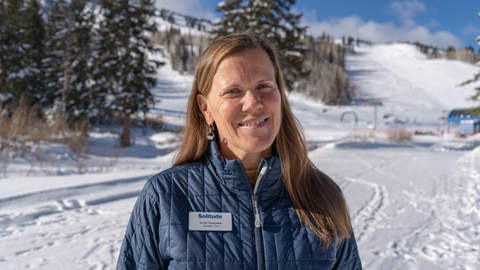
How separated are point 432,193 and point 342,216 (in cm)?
652

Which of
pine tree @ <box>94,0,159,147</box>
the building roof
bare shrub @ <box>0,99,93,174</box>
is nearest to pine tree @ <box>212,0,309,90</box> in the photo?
pine tree @ <box>94,0,159,147</box>

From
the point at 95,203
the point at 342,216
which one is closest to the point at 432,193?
the point at 342,216

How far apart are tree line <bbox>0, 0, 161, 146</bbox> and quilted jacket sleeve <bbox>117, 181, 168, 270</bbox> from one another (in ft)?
60.9

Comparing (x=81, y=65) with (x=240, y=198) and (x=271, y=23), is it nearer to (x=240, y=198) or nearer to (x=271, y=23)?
(x=271, y=23)

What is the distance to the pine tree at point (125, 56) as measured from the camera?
18.4 meters

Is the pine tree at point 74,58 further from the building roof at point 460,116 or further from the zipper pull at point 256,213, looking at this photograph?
the building roof at point 460,116

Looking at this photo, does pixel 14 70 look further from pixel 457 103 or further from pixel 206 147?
pixel 457 103

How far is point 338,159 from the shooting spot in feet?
38.9

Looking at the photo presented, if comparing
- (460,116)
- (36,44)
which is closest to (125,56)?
(36,44)

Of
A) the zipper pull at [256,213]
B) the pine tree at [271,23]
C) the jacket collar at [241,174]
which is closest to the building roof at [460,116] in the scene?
the pine tree at [271,23]

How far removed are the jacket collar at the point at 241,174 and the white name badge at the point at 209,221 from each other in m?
0.16

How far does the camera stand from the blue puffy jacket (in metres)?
1.32

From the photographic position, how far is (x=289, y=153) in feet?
5.51

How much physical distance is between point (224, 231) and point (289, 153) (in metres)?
0.59
